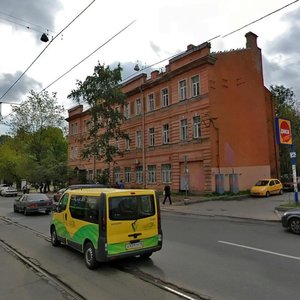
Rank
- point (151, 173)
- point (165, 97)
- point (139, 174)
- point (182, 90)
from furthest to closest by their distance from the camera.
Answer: point (139, 174) < point (151, 173) < point (165, 97) < point (182, 90)

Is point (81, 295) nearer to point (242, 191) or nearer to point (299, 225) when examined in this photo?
point (299, 225)

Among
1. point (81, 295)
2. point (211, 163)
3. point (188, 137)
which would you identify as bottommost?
point (81, 295)

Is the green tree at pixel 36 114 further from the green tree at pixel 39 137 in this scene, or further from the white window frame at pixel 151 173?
the white window frame at pixel 151 173

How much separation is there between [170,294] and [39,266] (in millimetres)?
3911

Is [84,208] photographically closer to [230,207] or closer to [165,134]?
[230,207]

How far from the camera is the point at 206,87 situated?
31.0 metres

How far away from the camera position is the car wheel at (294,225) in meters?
12.8

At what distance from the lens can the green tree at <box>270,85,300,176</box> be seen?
47094 mm

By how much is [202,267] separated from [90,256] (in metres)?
2.60

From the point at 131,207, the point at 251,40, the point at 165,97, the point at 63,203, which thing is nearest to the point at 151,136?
the point at 165,97

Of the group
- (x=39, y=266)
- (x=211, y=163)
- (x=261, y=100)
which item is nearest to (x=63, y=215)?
(x=39, y=266)

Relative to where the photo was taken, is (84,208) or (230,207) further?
(230,207)

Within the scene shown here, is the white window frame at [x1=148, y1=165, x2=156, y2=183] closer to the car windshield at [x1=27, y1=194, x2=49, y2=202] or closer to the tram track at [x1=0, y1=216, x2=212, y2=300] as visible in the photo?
the car windshield at [x1=27, y1=194, x2=49, y2=202]

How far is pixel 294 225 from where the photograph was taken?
12.9 meters
